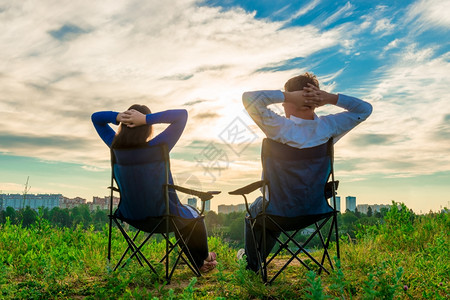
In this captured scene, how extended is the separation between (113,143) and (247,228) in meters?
1.40

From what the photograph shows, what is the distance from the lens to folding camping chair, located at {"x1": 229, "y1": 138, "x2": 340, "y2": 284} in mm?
3145

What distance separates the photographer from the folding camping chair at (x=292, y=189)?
3145mm

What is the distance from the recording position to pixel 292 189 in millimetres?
3207

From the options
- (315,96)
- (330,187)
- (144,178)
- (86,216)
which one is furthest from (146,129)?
(86,216)

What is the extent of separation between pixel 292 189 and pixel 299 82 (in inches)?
34.5

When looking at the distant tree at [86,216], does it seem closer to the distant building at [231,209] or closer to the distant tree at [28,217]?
the distant tree at [28,217]

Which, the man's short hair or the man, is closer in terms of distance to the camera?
the man

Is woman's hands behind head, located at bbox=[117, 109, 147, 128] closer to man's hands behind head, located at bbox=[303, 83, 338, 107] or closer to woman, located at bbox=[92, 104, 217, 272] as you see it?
woman, located at bbox=[92, 104, 217, 272]

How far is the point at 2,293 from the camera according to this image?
295 cm

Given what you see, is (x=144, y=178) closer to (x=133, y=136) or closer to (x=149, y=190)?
(x=149, y=190)

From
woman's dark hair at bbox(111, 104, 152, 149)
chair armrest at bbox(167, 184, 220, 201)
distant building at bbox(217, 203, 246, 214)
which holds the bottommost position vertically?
distant building at bbox(217, 203, 246, 214)

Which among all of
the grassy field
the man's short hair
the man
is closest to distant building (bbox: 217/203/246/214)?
the grassy field

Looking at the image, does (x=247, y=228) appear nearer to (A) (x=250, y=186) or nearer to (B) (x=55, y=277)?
(A) (x=250, y=186)

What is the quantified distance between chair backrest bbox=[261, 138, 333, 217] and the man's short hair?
0.50 m
